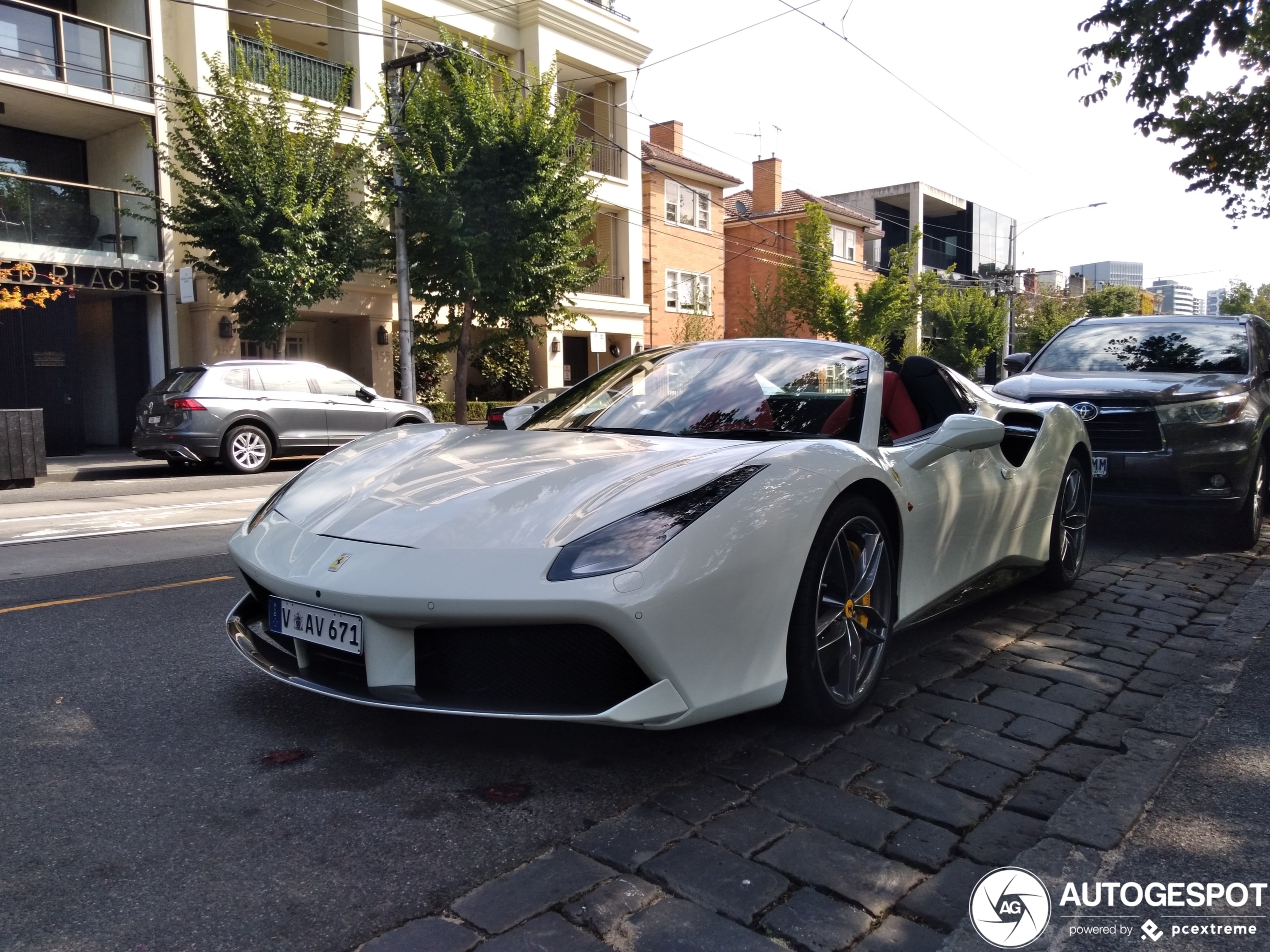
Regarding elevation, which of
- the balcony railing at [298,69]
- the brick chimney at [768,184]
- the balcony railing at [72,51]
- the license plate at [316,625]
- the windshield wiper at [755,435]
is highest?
the brick chimney at [768,184]

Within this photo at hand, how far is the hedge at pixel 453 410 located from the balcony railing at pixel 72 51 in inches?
352

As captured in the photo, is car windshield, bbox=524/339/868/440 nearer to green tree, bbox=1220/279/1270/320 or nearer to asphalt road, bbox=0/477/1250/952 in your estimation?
asphalt road, bbox=0/477/1250/952

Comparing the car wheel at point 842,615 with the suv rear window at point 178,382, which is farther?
the suv rear window at point 178,382

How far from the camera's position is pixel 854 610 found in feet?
10.8

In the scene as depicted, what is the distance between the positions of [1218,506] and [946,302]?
4317 centimetres

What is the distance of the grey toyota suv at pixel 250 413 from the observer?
1388cm

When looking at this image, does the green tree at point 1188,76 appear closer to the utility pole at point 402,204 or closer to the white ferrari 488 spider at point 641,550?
the white ferrari 488 spider at point 641,550

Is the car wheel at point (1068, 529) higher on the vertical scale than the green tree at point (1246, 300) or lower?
lower

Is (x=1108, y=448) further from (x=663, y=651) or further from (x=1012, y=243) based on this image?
(x=1012, y=243)

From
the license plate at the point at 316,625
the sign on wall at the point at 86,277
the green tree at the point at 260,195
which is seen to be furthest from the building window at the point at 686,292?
the license plate at the point at 316,625

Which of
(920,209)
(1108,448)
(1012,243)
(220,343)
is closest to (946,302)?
(1012,243)

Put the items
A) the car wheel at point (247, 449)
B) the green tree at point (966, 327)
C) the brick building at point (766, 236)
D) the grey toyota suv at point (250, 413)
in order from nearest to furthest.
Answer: the grey toyota suv at point (250, 413) < the car wheel at point (247, 449) < the brick building at point (766, 236) < the green tree at point (966, 327)

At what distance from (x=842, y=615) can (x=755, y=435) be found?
73cm

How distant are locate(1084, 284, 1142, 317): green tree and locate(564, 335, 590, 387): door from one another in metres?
39.8
